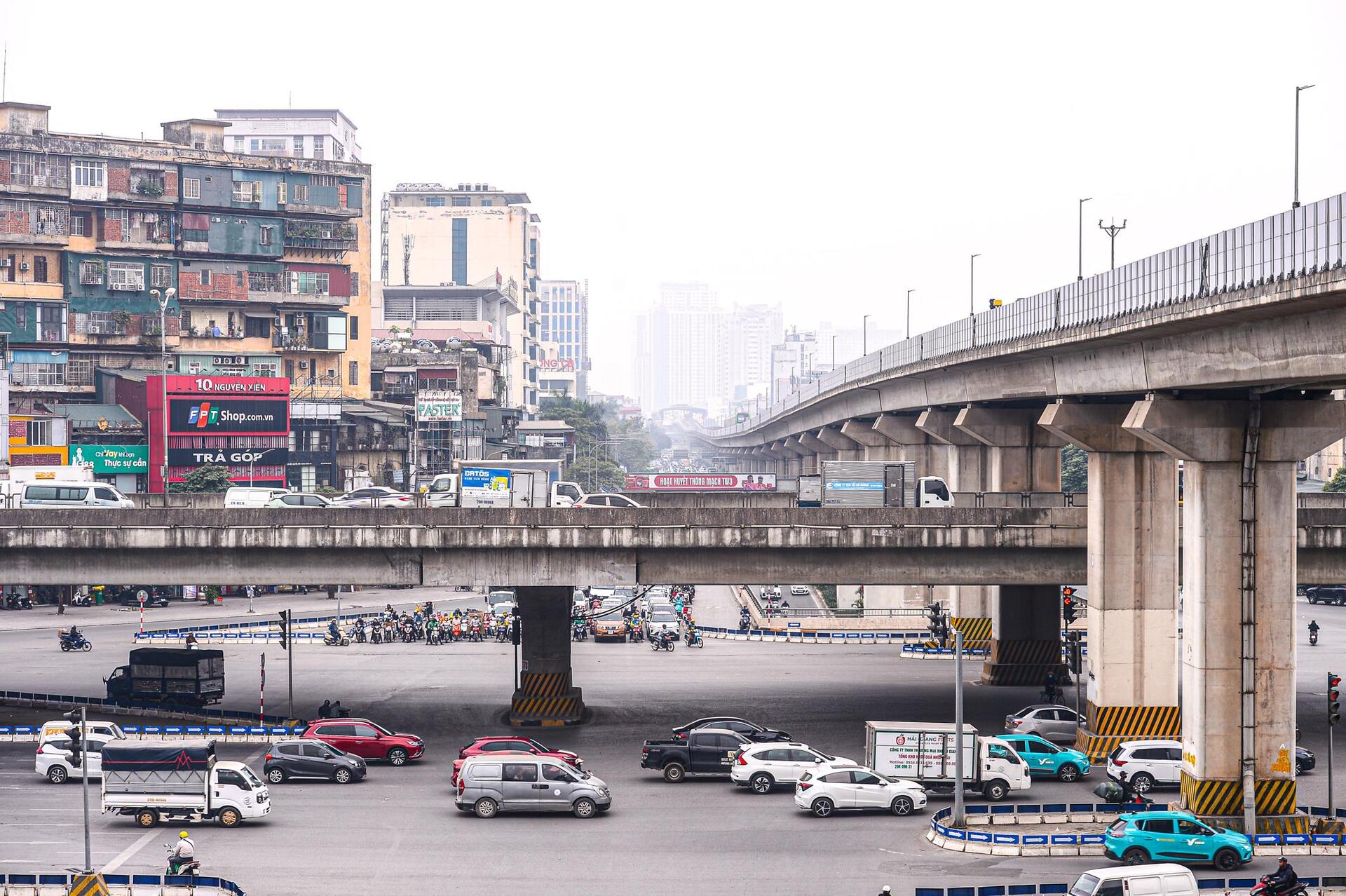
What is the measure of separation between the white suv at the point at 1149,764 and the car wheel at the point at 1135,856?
847 centimetres

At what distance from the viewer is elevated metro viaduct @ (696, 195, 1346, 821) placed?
1244 inches

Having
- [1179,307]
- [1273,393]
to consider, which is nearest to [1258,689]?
[1273,393]

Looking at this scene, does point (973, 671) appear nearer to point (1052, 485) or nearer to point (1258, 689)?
point (1052, 485)

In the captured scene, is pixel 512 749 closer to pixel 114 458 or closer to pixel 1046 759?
pixel 1046 759

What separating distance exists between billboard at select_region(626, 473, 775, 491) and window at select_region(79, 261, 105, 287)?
4576 centimetres

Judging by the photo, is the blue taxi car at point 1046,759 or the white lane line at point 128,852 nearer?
the white lane line at point 128,852

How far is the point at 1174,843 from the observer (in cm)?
3198

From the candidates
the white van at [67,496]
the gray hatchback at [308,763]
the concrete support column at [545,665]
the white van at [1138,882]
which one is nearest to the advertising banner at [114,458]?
the white van at [67,496]

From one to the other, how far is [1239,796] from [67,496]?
43.7 meters

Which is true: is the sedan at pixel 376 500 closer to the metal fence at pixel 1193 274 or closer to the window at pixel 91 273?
the metal fence at pixel 1193 274

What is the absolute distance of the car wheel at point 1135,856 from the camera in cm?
3206

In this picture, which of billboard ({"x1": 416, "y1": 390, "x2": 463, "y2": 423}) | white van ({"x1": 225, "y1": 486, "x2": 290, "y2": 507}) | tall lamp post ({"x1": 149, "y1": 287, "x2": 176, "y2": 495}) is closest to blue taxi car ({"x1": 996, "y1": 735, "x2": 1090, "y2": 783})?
white van ({"x1": 225, "y1": 486, "x2": 290, "y2": 507})

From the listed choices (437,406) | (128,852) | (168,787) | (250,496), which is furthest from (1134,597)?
(437,406)

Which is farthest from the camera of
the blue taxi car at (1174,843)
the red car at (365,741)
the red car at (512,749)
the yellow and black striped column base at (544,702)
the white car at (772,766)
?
the yellow and black striped column base at (544,702)
